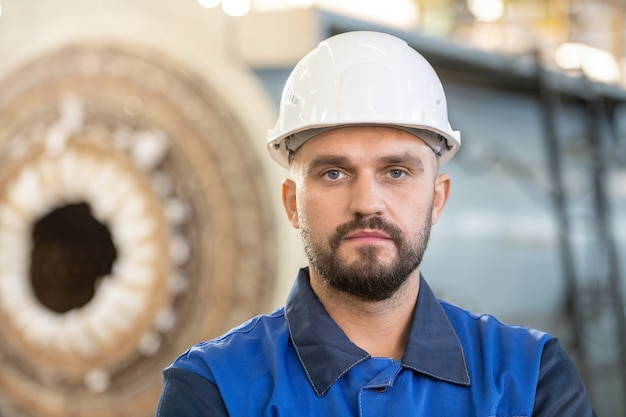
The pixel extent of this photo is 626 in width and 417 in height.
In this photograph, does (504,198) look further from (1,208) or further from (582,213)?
(1,208)

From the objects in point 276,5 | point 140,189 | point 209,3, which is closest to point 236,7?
point 209,3

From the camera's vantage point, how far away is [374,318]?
6.69 feet

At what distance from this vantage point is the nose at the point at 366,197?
6.16 ft

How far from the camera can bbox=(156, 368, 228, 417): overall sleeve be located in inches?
72.3

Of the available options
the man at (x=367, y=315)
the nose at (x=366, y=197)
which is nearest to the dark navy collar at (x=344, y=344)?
the man at (x=367, y=315)

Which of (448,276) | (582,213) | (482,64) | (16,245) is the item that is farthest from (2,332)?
(582,213)

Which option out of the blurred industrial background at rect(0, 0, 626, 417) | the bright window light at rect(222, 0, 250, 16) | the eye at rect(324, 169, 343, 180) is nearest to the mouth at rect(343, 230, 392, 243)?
the eye at rect(324, 169, 343, 180)

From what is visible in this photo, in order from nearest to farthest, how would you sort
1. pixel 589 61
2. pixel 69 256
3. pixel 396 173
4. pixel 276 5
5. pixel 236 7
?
pixel 396 173 < pixel 236 7 < pixel 276 5 < pixel 69 256 < pixel 589 61

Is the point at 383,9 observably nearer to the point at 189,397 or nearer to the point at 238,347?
the point at 238,347

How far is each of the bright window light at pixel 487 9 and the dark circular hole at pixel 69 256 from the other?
3485 millimetres

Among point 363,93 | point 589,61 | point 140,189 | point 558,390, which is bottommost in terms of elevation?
point 558,390

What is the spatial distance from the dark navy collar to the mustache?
0.60 feet

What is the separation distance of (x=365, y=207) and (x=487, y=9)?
543cm

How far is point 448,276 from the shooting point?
16.8 feet
